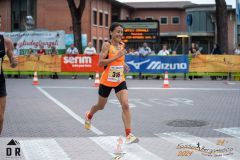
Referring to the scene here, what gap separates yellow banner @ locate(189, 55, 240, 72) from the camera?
90.4 ft

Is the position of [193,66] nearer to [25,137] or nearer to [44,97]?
[44,97]

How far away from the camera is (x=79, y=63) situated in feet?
95.5

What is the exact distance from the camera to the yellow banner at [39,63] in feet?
96.5

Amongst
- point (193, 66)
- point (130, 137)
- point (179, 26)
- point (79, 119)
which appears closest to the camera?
point (130, 137)

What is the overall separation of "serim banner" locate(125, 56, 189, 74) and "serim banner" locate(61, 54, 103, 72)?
1885 mm

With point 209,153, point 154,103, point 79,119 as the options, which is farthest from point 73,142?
point 154,103

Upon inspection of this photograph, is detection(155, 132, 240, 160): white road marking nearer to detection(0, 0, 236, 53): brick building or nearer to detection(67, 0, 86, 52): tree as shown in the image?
detection(67, 0, 86, 52): tree

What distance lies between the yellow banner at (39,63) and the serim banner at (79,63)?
0.40 meters

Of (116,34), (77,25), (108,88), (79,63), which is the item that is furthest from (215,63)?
(116,34)

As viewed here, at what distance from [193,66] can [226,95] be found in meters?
10.2

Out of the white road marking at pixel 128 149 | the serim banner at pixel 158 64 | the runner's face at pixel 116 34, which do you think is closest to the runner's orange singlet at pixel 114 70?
the runner's face at pixel 116 34

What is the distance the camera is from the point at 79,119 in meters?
11.7

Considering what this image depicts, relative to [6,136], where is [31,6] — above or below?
above

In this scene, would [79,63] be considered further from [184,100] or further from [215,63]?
[184,100]
